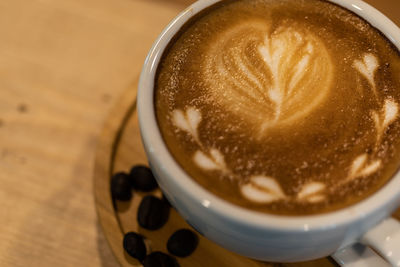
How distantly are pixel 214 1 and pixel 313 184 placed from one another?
1.62 feet

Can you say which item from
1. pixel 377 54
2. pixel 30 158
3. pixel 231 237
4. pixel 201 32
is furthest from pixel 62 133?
pixel 377 54

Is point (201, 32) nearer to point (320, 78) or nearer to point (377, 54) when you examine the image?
point (320, 78)

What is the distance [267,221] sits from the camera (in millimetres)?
687

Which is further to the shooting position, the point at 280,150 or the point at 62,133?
the point at 62,133

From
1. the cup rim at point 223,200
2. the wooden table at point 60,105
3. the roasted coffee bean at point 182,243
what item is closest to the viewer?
the cup rim at point 223,200

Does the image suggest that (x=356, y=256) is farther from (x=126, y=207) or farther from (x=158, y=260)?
(x=126, y=207)

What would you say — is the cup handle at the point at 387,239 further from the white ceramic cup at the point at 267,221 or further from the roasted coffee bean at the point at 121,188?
the roasted coffee bean at the point at 121,188

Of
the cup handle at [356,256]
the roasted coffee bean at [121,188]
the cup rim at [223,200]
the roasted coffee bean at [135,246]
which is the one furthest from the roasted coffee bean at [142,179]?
the cup handle at [356,256]

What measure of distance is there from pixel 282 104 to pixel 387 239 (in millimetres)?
319

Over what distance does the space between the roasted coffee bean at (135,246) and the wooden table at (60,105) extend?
13 cm

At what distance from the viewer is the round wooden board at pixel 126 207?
956mm

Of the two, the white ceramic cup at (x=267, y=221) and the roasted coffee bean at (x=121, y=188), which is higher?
the white ceramic cup at (x=267, y=221)

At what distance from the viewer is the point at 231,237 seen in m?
0.75

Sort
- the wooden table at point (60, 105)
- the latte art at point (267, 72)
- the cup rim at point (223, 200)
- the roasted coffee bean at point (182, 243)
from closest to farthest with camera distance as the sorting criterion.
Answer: the cup rim at point (223, 200), the latte art at point (267, 72), the roasted coffee bean at point (182, 243), the wooden table at point (60, 105)
